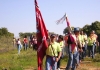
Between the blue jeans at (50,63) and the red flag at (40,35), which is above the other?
the red flag at (40,35)

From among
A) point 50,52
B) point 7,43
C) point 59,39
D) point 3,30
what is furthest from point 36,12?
point 3,30

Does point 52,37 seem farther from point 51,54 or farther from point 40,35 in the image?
point 51,54

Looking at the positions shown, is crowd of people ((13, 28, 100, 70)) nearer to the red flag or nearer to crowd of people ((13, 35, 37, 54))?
the red flag

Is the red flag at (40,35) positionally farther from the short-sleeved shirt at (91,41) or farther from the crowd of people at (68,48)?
the short-sleeved shirt at (91,41)

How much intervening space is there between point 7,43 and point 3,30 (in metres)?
42.1

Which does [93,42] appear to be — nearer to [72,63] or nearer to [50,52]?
[72,63]

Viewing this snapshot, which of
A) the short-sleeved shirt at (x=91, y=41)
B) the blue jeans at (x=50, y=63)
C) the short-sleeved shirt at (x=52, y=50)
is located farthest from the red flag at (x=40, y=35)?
the short-sleeved shirt at (x=91, y=41)

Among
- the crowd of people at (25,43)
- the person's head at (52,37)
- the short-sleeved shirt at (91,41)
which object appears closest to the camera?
the person's head at (52,37)

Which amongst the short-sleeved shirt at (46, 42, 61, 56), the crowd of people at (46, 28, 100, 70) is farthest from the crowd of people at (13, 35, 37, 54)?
the short-sleeved shirt at (46, 42, 61, 56)

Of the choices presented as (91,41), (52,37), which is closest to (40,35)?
(52,37)

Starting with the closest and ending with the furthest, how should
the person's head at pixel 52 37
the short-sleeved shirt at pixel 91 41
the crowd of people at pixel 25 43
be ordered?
the person's head at pixel 52 37
the short-sleeved shirt at pixel 91 41
the crowd of people at pixel 25 43

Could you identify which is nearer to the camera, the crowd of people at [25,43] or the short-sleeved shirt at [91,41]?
the short-sleeved shirt at [91,41]

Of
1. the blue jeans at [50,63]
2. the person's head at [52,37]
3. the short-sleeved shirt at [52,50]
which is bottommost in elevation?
the blue jeans at [50,63]

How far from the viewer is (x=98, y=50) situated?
72.1ft
